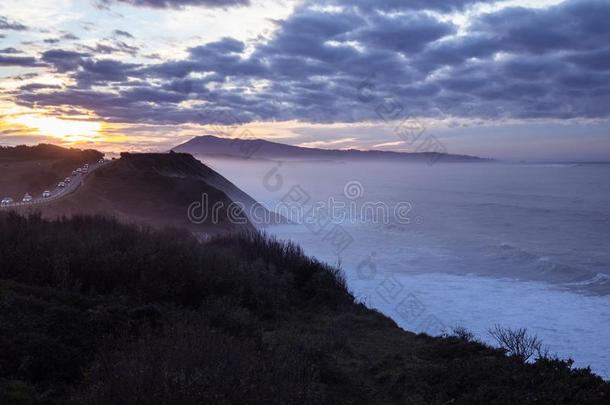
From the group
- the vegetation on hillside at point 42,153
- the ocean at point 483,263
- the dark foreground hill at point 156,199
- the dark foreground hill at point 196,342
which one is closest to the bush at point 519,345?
the dark foreground hill at point 196,342

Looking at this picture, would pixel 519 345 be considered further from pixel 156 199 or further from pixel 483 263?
pixel 156 199

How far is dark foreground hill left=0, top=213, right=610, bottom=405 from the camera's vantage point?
4.62 meters

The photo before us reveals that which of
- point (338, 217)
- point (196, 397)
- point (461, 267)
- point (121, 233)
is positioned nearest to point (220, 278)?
point (121, 233)

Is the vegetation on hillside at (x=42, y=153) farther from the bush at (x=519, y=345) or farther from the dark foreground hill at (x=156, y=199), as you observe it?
the bush at (x=519, y=345)

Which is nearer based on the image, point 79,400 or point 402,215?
point 79,400

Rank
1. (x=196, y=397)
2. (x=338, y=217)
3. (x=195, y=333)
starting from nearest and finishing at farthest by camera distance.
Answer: (x=196, y=397)
(x=195, y=333)
(x=338, y=217)

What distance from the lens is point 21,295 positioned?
7195mm

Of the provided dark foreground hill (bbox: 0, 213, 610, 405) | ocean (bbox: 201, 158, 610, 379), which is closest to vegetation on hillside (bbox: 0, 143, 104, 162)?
ocean (bbox: 201, 158, 610, 379)

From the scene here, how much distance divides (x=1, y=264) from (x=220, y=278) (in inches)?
154

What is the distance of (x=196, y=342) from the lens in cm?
512

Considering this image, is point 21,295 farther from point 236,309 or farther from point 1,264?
point 236,309

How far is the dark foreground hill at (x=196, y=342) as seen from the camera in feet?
15.2

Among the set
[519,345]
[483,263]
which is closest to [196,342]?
[519,345]

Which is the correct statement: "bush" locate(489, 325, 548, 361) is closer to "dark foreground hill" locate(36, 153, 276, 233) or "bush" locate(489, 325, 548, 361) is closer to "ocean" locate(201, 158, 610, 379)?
"ocean" locate(201, 158, 610, 379)
